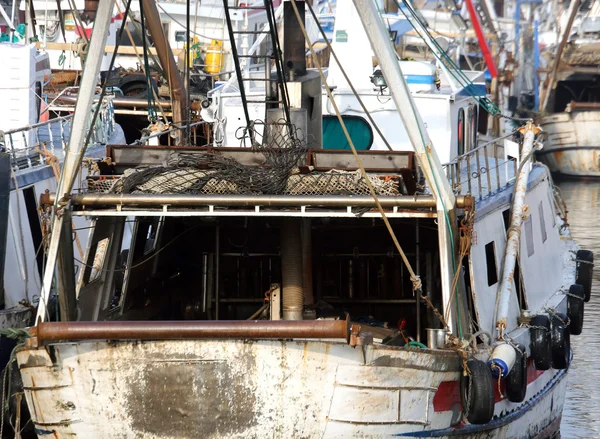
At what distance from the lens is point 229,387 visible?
9266 mm

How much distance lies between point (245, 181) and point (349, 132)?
198 inches

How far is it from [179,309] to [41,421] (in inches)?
153

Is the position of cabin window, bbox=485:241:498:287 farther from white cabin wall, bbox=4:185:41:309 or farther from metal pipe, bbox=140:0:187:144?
metal pipe, bbox=140:0:187:144

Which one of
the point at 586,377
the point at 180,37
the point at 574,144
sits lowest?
the point at 586,377

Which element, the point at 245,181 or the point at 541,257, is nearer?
the point at 245,181

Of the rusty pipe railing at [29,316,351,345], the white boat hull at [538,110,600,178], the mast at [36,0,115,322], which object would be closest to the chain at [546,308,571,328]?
the rusty pipe railing at [29,316,351,345]

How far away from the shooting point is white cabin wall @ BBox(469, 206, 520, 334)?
11.5 meters

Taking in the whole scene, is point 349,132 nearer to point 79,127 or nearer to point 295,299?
point 295,299

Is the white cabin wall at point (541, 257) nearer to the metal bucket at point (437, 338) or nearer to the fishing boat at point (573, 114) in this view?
the metal bucket at point (437, 338)

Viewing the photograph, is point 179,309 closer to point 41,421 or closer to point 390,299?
point 390,299

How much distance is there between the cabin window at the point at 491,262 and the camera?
1248cm

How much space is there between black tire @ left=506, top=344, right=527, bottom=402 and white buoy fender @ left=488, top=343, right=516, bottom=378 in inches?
9.8

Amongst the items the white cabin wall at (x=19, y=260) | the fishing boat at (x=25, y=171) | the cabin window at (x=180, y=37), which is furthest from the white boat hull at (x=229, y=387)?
the cabin window at (x=180, y=37)

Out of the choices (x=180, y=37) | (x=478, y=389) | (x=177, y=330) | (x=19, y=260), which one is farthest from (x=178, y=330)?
(x=180, y=37)
